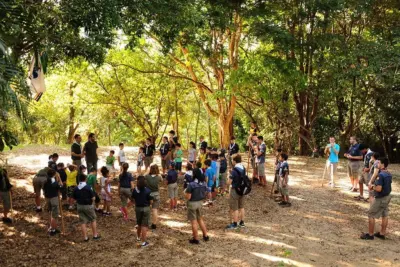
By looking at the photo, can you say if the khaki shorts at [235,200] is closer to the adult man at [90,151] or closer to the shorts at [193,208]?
the shorts at [193,208]

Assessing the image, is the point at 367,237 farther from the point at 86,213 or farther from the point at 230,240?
the point at 86,213

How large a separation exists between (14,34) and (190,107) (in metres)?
23.8

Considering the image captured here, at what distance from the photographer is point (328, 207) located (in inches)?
450

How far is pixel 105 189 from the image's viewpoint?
1004cm

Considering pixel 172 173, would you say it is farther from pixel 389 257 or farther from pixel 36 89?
pixel 389 257

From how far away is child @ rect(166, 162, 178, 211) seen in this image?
10.5 meters

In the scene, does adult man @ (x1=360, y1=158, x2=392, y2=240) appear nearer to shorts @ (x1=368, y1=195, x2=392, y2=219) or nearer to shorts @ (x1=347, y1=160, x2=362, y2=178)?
shorts @ (x1=368, y1=195, x2=392, y2=219)

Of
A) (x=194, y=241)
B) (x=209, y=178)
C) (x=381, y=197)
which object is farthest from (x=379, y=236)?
(x=209, y=178)

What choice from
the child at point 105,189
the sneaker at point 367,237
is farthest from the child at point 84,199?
the sneaker at point 367,237

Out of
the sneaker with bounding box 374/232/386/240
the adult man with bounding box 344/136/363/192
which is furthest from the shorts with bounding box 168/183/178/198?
the adult man with bounding box 344/136/363/192

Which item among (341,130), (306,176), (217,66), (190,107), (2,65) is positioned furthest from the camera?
(190,107)

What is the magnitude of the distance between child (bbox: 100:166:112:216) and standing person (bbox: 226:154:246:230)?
3220 millimetres

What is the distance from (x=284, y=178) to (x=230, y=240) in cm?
297

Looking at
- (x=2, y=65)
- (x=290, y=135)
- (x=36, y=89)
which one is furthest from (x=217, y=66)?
(x=2, y=65)
